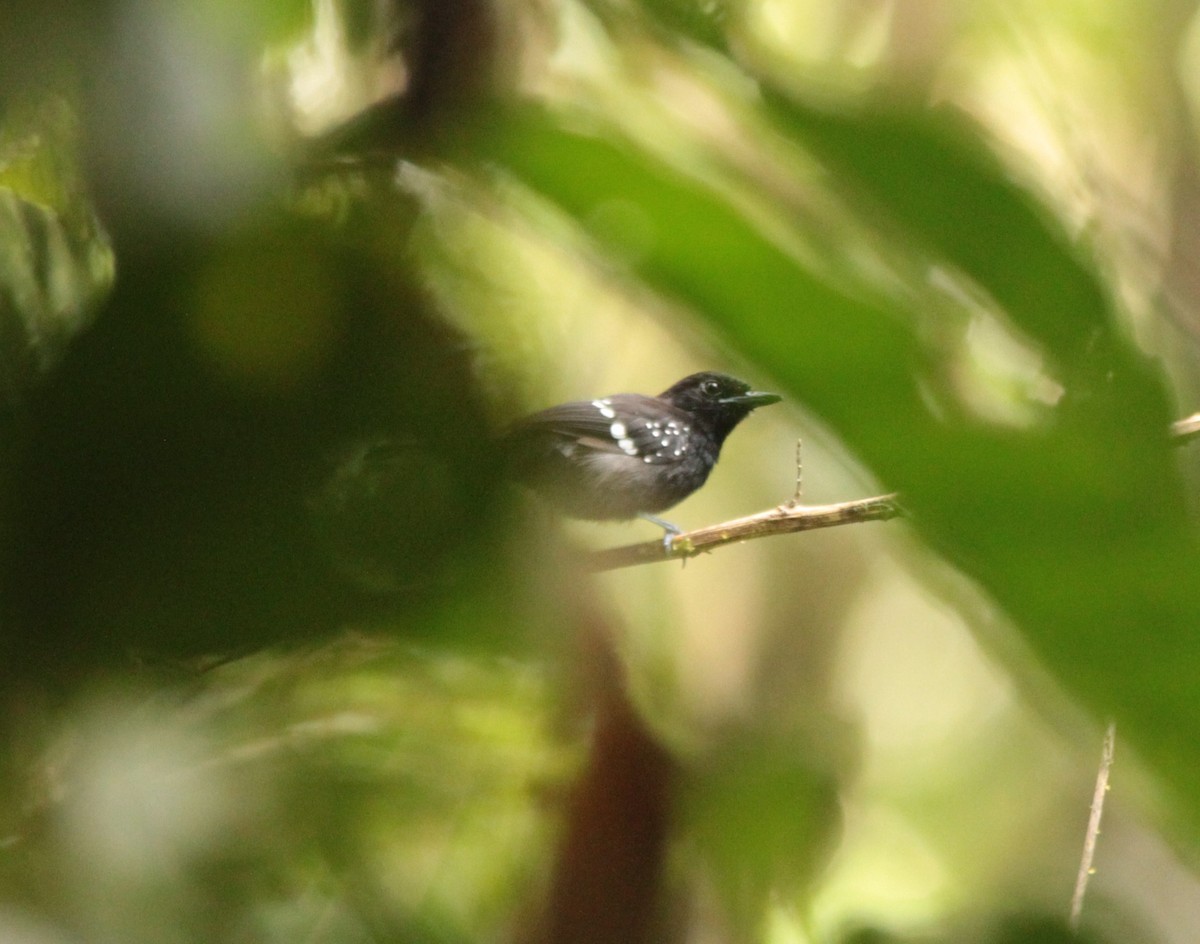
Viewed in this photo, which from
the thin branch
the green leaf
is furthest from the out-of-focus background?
the thin branch

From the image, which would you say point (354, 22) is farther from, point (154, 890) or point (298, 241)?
point (154, 890)

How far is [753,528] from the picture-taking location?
3.13 feet

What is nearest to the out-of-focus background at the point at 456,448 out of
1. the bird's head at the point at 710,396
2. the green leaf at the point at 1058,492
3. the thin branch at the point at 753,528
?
the green leaf at the point at 1058,492

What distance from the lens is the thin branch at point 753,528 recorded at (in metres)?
0.76

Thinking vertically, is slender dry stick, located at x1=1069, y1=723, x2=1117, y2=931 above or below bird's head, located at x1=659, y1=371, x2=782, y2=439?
above

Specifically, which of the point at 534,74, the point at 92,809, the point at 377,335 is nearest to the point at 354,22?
the point at 534,74

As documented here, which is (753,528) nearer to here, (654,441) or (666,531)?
(666,531)

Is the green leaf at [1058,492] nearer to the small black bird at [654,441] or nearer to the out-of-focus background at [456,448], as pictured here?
the out-of-focus background at [456,448]

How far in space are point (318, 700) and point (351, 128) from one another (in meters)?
0.24

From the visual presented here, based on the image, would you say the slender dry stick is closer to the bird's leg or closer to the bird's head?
the bird's leg

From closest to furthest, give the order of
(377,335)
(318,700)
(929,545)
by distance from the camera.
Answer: (929,545) → (377,335) → (318,700)

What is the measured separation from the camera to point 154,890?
1.37 ft

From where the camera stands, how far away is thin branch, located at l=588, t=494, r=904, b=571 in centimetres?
76

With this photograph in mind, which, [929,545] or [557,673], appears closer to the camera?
[929,545]
